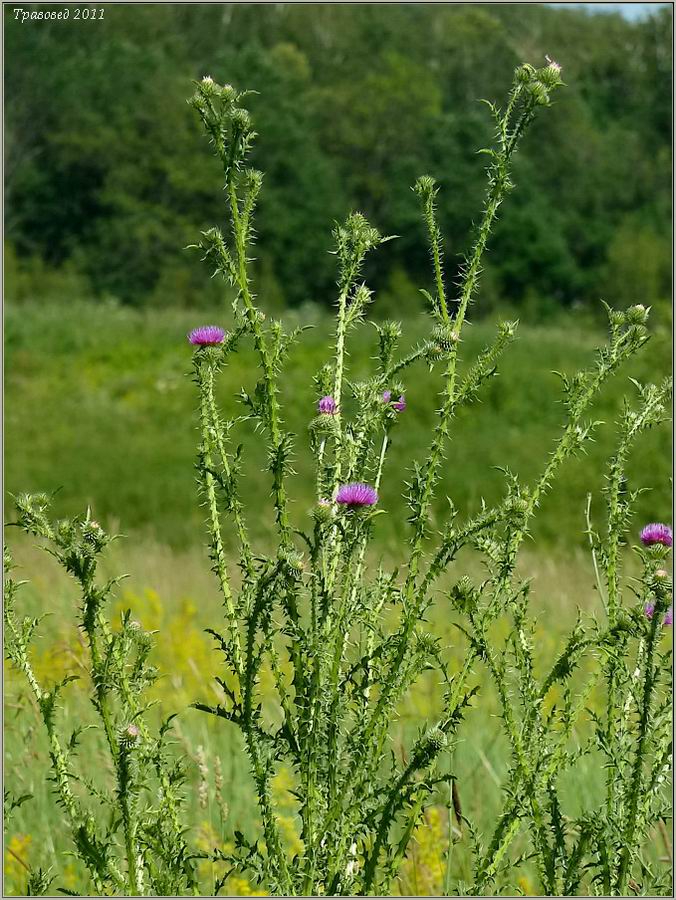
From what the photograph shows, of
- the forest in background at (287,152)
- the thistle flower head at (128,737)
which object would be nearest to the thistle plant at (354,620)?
the thistle flower head at (128,737)

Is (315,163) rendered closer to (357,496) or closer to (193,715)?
(193,715)

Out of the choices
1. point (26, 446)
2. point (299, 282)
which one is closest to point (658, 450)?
point (26, 446)

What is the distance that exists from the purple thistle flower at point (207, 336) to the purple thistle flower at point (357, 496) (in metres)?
0.36

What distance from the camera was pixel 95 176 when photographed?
1373 inches

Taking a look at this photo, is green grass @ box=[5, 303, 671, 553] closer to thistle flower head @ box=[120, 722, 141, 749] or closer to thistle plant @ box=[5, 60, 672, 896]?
thistle plant @ box=[5, 60, 672, 896]

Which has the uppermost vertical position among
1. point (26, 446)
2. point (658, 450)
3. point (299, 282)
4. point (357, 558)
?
point (299, 282)

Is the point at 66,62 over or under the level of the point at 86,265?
over

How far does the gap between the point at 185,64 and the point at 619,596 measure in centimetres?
3630

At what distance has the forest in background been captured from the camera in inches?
1236

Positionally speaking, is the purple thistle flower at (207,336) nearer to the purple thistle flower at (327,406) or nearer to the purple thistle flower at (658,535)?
the purple thistle flower at (327,406)

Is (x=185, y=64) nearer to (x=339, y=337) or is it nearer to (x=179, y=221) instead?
(x=179, y=221)

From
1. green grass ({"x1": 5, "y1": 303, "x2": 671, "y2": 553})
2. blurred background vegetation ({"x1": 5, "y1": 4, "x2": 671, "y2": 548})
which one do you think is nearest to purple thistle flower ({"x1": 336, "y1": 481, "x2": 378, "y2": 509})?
green grass ({"x1": 5, "y1": 303, "x2": 671, "y2": 553})

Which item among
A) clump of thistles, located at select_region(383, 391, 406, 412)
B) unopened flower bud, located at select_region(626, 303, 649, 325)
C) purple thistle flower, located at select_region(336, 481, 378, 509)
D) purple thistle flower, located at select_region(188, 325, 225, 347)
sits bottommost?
purple thistle flower, located at select_region(336, 481, 378, 509)

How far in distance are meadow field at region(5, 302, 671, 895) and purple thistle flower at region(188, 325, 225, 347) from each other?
0.70 feet
